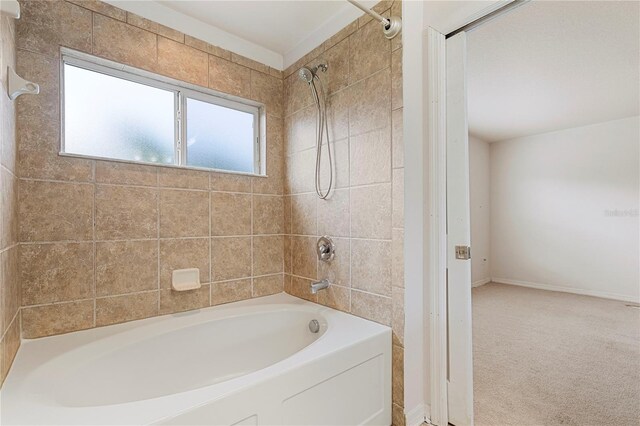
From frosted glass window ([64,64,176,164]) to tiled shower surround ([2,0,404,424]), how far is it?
0.12 meters

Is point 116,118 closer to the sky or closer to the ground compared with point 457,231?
closer to the sky

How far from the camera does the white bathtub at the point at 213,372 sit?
93 cm

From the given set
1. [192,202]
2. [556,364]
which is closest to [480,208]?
[556,364]

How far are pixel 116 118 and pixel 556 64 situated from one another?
3.67 meters

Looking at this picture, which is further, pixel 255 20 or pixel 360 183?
pixel 255 20

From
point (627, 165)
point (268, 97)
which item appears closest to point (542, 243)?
point (627, 165)

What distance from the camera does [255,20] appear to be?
1949mm

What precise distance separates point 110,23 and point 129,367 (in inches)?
73.2

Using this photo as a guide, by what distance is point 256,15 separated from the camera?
1.90m

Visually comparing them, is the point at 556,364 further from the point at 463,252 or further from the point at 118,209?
the point at 118,209

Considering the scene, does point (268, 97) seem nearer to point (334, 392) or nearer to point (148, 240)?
point (148, 240)

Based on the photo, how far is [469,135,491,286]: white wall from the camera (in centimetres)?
509

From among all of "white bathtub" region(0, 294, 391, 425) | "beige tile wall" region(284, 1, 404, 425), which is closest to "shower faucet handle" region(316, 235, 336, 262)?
"beige tile wall" region(284, 1, 404, 425)

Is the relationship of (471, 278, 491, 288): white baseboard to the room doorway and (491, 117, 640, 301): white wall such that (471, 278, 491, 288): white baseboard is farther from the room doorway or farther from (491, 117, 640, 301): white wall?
(491, 117, 640, 301): white wall
